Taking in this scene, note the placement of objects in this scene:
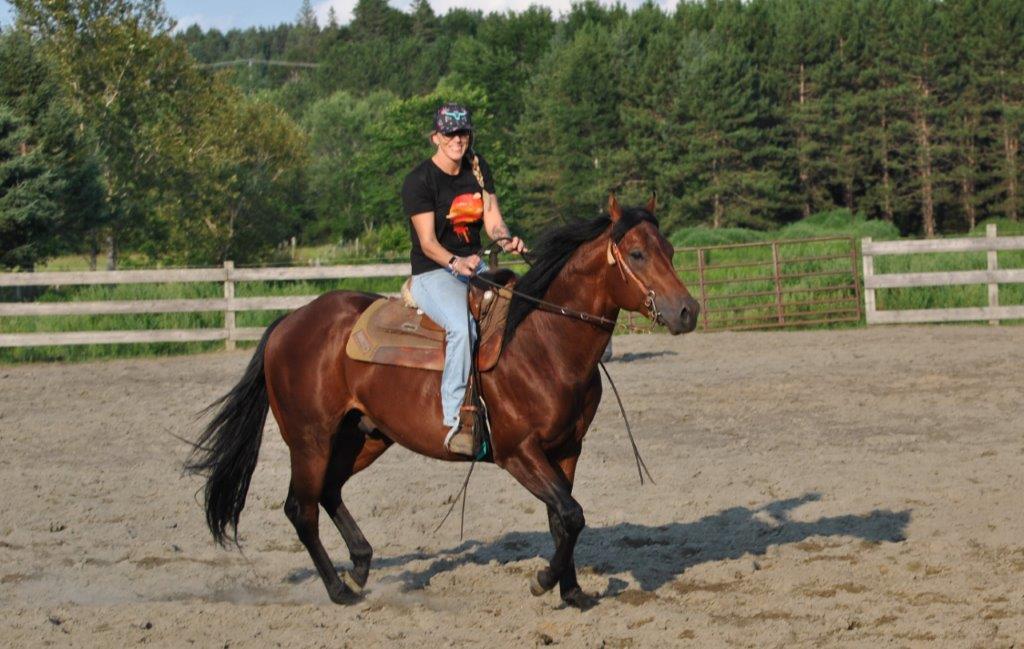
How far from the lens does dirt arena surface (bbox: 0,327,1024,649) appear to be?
5.21 metres

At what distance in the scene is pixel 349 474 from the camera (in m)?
6.48

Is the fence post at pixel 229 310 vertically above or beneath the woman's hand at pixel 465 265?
beneath

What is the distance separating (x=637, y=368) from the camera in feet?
48.2

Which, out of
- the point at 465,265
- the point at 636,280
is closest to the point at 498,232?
the point at 465,265

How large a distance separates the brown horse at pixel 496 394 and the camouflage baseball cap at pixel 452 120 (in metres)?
0.67

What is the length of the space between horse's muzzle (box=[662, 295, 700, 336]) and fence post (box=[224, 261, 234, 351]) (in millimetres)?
13965

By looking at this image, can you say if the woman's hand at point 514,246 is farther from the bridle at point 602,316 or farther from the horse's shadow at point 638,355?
the horse's shadow at point 638,355

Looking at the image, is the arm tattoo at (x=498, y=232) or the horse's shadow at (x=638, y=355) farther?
the horse's shadow at (x=638, y=355)

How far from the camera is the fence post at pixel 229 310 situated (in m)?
18.3

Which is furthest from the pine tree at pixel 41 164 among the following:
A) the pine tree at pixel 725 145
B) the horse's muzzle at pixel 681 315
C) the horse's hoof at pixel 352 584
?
the pine tree at pixel 725 145

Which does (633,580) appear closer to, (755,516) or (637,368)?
(755,516)

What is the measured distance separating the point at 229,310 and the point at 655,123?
4445cm

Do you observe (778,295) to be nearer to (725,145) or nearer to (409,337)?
(409,337)

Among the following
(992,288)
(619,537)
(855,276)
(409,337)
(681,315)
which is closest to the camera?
(681,315)
